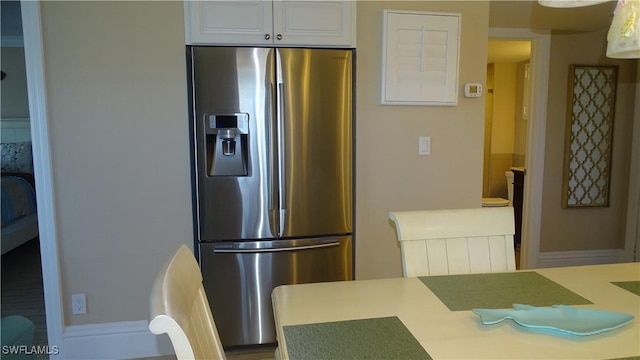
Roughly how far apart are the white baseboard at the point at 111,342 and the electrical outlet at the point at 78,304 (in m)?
0.09

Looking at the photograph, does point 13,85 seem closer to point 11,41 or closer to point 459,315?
point 11,41

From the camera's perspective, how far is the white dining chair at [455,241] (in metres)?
1.58

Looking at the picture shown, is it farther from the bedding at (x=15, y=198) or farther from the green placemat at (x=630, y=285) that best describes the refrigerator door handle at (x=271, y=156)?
the bedding at (x=15, y=198)

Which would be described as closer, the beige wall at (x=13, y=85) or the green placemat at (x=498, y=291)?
the green placemat at (x=498, y=291)

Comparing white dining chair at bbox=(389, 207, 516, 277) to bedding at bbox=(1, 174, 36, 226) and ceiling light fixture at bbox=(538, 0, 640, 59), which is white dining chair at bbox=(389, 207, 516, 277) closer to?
ceiling light fixture at bbox=(538, 0, 640, 59)

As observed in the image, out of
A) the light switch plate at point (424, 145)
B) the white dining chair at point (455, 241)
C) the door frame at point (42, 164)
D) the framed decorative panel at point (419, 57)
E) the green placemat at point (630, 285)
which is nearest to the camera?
the green placemat at point (630, 285)

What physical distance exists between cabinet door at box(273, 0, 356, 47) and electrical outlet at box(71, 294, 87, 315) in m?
1.81

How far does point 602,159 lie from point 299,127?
3.07m

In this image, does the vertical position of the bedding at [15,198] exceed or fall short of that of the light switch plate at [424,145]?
it falls short

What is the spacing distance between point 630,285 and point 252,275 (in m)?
1.74

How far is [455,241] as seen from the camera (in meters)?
1.62

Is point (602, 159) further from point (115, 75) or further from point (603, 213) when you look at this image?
point (115, 75)

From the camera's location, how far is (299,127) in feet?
7.80

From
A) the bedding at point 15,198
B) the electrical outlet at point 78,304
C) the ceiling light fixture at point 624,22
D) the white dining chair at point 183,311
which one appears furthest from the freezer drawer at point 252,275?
the bedding at point 15,198
